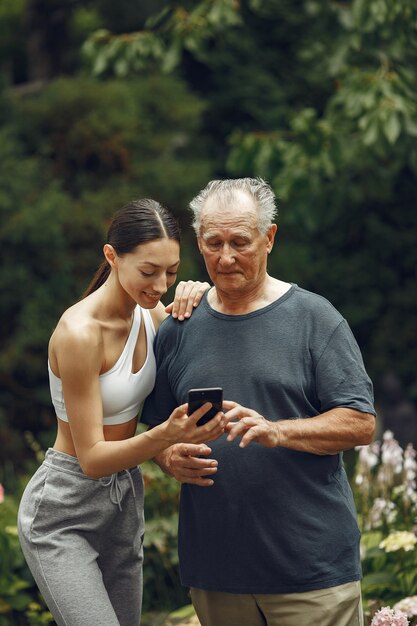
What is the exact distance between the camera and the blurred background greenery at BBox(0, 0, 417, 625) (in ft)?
23.4

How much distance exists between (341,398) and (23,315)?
20.7 ft

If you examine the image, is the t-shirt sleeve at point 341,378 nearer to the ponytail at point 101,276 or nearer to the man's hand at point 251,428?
the man's hand at point 251,428

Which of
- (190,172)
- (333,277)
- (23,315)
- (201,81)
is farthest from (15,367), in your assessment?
(201,81)

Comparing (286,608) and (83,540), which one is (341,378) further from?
(83,540)

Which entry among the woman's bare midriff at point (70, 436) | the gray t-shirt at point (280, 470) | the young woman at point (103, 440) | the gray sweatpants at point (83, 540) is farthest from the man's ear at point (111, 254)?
the gray sweatpants at point (83, 540)

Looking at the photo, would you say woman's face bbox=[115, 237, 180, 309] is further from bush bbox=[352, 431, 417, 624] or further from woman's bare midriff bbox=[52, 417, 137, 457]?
bush bbox=[352, 431, 417, 624]

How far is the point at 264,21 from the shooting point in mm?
11336

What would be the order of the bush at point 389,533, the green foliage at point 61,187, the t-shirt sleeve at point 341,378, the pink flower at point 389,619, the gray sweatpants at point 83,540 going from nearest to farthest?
the t-shirt sleeve at point 341,378 → the gray sweatpants at point 83,540 → the pink flower at point 389,619 → the bush at point 389,533 → the green foliage at point 61,187

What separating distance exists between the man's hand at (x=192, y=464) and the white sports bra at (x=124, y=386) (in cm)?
19

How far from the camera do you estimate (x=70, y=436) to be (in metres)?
3.27

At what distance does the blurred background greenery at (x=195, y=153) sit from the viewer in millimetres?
7125

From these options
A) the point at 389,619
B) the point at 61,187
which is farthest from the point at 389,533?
the point at 61,187

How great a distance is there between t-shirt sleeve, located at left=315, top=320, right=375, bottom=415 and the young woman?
0.46 metres

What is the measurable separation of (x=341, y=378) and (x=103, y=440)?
2.29ft
